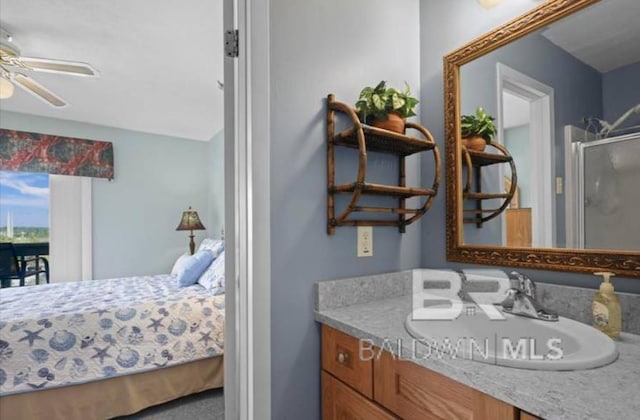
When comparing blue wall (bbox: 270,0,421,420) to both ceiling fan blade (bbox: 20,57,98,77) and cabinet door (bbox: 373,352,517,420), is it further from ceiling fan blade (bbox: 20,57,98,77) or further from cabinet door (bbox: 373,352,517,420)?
ceiling fan blade (bbox: 20,57,98,77)

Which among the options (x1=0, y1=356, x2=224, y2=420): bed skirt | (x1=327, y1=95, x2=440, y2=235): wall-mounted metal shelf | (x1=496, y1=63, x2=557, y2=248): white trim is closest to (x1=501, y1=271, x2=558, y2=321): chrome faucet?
(x1=496, y1=63, x2=557, y2=248): white trim

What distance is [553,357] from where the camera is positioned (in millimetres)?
682

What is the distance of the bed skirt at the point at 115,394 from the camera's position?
5.48ft

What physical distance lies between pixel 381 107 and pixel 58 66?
2.09m

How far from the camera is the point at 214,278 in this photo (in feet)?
7.91

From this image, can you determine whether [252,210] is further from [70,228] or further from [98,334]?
[70,228]

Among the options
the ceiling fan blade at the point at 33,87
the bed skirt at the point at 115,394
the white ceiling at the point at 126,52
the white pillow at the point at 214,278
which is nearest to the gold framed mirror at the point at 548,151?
the white ceiling at the point at 126,52

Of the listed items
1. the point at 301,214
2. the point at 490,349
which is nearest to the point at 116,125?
the point at 301,214

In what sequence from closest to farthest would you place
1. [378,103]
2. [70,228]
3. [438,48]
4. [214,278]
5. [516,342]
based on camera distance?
1. [516,342]
2. [378,103]
3. [438,48]
4. [214,278]
5. [70,228]

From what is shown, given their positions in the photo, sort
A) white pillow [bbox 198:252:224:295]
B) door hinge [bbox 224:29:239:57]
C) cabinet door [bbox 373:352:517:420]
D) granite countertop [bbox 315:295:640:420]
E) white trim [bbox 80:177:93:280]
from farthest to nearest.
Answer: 1. white trim [bbox 80:177:93:280]
2. white pillow [bbox 198:252:224:295]
3. door hinge [bbox 224:29:239:57]
4. cabinet door [bbox 373:352:517:420]
5. granite countertop [bbox 315:295:640:420]

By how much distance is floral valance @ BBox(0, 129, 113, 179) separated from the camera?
329 cm

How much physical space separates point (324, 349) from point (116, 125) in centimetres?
387

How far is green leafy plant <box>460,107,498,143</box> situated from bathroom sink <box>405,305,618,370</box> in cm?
65

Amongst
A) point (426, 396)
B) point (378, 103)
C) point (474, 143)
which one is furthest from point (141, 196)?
point (426, 396)
